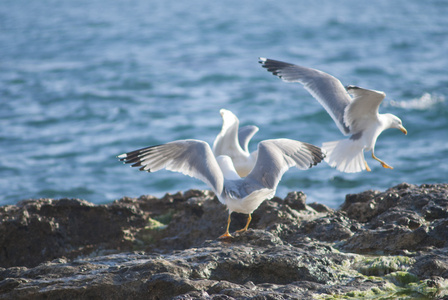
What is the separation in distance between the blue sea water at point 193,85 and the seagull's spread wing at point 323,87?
A: 2075mm

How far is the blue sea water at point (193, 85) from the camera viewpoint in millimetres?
10664

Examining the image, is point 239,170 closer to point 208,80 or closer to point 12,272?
point 12,272

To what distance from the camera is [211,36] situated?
2080 centimetres

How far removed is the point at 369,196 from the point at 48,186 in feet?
Result: 21.3

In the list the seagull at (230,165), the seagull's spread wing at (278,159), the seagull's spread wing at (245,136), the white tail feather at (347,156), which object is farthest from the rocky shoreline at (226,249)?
the white tail feather at (347,156)

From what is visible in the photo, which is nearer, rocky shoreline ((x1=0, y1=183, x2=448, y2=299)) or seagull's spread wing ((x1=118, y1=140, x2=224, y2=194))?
rocky shoreline ((x1=0, y1=183, x2=448, y2=299))

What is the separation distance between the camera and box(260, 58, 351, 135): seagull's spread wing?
6.90 meters

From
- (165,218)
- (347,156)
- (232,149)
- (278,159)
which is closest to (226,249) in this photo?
(278,159)

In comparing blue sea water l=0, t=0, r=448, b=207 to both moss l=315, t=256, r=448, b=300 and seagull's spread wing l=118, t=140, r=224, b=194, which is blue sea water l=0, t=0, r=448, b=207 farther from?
moss l=315, t=256, r=448, b=300

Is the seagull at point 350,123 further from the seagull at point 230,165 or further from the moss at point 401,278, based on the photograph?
the moss at point 401,278

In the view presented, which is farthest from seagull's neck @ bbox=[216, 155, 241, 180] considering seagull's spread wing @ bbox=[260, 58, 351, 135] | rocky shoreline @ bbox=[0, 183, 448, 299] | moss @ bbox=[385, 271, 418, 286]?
seagull's spread wing @ bbox=[260, 58, 351, 135]

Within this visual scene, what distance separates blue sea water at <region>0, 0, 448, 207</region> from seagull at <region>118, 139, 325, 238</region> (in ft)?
11.7

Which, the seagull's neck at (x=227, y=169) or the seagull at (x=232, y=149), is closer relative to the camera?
the seagull's neck at (x=227, y=169)

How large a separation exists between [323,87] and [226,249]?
3.58 meters
